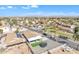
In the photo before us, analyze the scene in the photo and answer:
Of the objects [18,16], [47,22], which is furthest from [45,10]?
[18,16]

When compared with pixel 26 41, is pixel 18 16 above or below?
above
